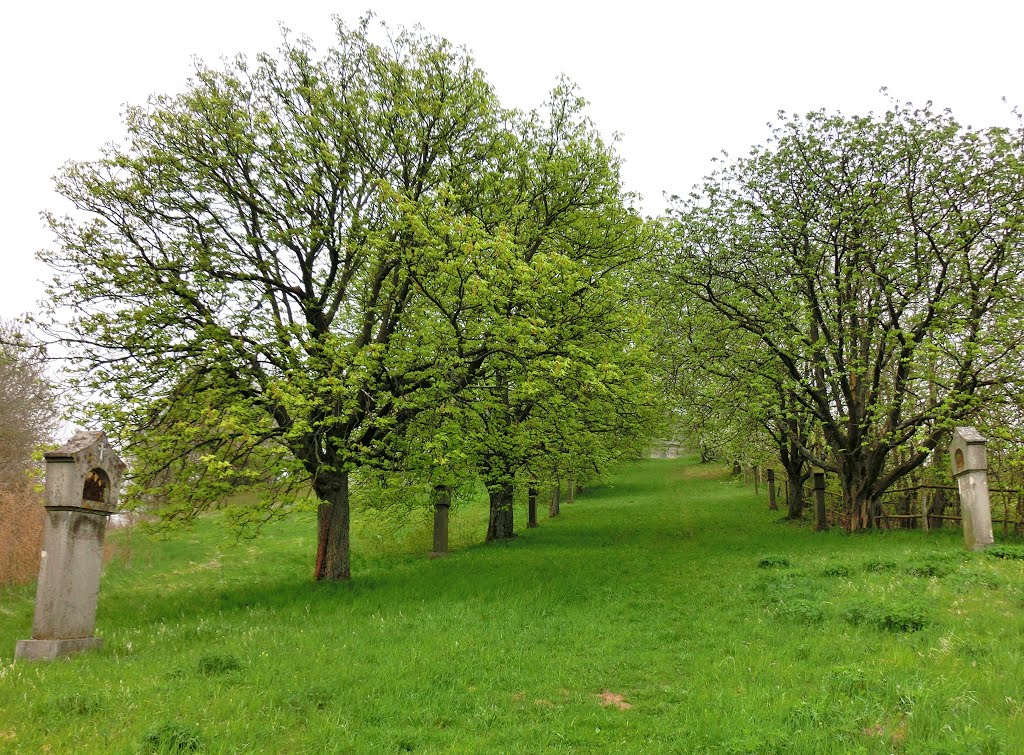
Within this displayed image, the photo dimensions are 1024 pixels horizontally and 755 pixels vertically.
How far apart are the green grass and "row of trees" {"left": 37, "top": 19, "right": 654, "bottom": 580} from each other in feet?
10.5

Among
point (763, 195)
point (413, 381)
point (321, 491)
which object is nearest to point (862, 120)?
point (763, 195)

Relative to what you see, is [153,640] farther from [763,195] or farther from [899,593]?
[763,195]

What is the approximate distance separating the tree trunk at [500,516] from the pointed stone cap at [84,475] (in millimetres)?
16086

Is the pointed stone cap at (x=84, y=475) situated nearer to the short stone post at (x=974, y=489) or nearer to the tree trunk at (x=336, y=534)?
the tree trunk at (x=336, y=534)

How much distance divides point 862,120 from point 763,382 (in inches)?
333

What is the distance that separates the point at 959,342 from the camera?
57.9 ft

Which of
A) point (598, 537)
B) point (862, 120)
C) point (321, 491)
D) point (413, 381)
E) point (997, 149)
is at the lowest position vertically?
point (598, 537)

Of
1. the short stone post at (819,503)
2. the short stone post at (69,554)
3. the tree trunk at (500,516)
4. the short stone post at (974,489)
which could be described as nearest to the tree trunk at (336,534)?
the short stone post at (69,554)

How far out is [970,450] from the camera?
14539mm

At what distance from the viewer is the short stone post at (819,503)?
21953 millimetres

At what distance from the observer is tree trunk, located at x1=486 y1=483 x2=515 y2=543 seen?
82.4ft

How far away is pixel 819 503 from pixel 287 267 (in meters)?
19.8

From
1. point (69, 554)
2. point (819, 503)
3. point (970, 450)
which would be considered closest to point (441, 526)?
point (69, 554)

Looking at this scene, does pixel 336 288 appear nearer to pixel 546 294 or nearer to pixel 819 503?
pixel 546 294
